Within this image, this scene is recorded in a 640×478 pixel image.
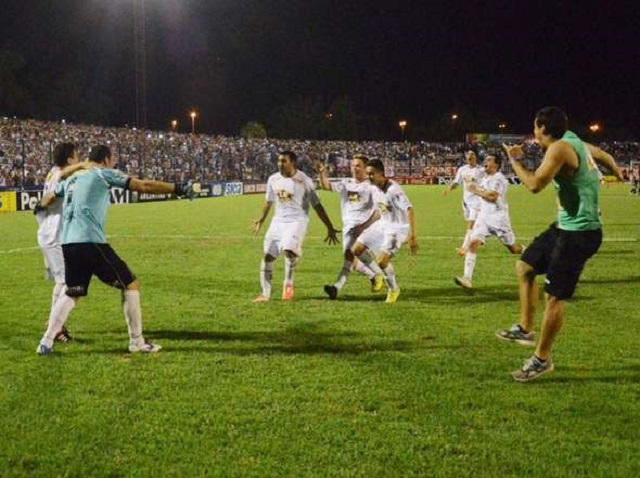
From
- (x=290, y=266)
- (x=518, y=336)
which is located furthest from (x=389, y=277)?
(x=518, y=336)

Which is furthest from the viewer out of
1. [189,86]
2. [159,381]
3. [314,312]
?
[189,86]

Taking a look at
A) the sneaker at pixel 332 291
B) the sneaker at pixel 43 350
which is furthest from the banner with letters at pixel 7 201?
the sneaker at pixel 43 350

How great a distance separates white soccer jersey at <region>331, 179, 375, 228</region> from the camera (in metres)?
11.0

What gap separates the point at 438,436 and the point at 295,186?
6.22m

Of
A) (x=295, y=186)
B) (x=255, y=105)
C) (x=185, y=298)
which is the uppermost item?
(x=255, y=105)

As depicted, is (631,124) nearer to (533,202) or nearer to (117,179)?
(533,202)

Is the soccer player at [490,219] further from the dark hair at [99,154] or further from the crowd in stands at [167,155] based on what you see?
the crowd in stands at [167,155]

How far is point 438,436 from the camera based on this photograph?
16.7ft

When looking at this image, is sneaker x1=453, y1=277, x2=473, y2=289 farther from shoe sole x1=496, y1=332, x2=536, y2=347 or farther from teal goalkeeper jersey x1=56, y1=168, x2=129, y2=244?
teal goalkeeper jersey x1=56, y1=168, x2=129, y2=244

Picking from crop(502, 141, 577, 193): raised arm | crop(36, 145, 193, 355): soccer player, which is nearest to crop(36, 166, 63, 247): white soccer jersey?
crop(36, 145, 193, 355): soccer player

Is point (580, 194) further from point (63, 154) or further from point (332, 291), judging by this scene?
point (63, 154)

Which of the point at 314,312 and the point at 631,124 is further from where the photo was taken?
the point at 631,124

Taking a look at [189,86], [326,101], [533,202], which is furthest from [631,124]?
[533,202]

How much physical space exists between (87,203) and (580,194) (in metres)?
4.44
